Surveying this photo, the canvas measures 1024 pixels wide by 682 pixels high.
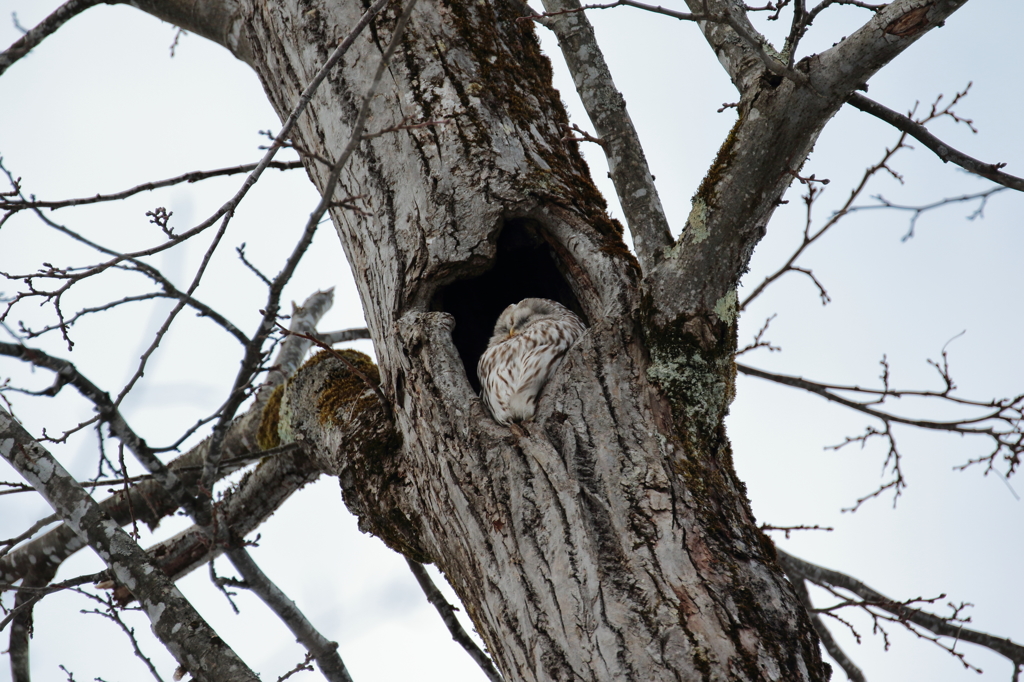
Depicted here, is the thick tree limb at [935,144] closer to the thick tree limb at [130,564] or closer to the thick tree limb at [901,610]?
the thick tree limb at [901,610]

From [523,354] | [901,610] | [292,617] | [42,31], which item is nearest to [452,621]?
[292,617]

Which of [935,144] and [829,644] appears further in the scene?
[829,644]

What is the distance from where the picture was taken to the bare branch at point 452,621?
3185 mm

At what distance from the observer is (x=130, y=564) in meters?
2.51

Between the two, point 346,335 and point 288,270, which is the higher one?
point 346,335

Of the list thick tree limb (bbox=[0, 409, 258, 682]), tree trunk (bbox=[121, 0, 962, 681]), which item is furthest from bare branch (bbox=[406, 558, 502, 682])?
thick tree limb (bbox=[0, 409, 258, 682])

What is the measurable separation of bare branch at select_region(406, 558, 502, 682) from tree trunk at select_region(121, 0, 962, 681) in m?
0.75

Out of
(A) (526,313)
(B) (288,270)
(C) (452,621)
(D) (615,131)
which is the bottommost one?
(C) (452,621)

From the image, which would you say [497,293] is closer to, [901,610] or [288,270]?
[288,270]

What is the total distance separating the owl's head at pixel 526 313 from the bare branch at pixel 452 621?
45.9 inches

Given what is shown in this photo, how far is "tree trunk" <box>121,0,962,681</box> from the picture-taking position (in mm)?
1841

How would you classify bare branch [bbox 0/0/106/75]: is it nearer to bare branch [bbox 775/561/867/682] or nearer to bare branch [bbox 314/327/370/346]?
bare branch [bbox 314/327/370/346]

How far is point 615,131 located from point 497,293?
166 cm

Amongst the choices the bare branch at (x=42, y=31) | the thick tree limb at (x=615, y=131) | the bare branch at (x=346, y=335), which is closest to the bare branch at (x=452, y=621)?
the bare branch at (x=346, y=335)
